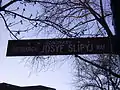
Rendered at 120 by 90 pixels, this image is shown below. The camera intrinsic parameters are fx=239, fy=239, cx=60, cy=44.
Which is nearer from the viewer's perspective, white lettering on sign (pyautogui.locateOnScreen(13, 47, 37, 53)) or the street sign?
the street sign

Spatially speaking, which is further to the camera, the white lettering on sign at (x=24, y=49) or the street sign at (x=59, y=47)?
the white lettering on sign at (x=24, y=49)

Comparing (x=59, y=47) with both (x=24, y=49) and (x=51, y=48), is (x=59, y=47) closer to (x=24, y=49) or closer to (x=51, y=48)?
(x=51, y=48)

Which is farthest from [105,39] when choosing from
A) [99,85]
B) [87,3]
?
[99,85]

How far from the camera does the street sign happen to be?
398cm

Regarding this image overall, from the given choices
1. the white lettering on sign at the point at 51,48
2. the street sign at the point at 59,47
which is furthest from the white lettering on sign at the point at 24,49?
the white lettering on sign at the point at 51,48

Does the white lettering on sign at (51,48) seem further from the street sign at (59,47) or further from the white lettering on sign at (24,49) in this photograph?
the white lettering on sign at (24,49)

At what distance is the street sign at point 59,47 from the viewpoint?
13.1ft

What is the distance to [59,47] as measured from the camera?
4082 millimetres

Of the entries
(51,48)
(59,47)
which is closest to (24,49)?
(51,48)

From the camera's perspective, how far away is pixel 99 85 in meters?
27.6

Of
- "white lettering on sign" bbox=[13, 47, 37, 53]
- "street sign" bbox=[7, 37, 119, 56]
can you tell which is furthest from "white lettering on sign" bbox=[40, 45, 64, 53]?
"white lettering on sign" bbox=[13, 47, 37, 53]

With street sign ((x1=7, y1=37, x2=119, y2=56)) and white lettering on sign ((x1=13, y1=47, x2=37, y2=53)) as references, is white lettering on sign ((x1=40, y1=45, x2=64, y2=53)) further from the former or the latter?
white lettering on sign ((x1=13, y1=47, x2=37, y2=53))

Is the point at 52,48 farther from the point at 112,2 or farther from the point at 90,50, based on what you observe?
the point at 112,2

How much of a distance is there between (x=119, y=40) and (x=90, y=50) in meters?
1.13
